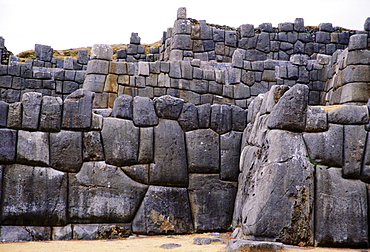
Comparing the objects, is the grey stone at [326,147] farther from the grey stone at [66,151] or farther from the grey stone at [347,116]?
the grey stone at [66,151]

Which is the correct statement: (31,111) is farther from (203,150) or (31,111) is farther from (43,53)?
(43,53)

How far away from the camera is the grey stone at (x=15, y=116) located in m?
6.80

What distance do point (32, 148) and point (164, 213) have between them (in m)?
2.34

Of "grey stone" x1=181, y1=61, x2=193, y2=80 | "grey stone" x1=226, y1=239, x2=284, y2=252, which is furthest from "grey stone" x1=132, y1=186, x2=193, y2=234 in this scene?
"grey stone" x1=181, y1=61, x2=193, y2=80

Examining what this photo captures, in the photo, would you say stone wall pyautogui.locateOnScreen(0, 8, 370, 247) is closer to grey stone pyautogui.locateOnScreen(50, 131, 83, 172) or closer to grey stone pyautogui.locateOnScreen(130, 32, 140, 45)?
grey stone pyautogui.locateOnScreen(50, 131, 83, 172)

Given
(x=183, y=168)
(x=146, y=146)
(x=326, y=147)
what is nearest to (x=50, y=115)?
(x=146, y=146)

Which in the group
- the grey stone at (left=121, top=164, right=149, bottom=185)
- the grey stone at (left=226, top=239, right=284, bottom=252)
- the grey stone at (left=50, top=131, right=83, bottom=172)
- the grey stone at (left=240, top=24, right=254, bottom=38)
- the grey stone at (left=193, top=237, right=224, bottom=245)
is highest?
the grey stone at (left=240, top=24, right=254, bottom=38)

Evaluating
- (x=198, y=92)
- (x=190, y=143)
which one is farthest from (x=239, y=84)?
(x=190, y=143)

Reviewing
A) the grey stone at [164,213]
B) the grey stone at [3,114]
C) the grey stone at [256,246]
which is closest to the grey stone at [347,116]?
the grey stone at [256,246]

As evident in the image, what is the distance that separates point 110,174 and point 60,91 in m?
9.45

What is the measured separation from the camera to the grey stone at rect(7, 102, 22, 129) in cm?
680

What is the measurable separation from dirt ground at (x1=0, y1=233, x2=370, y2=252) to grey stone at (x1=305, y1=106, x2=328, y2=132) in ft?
5.38

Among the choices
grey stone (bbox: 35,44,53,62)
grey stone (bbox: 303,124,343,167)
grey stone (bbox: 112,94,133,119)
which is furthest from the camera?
grey stone (bbox: 35,44,53,62)

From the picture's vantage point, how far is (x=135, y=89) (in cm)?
1228
